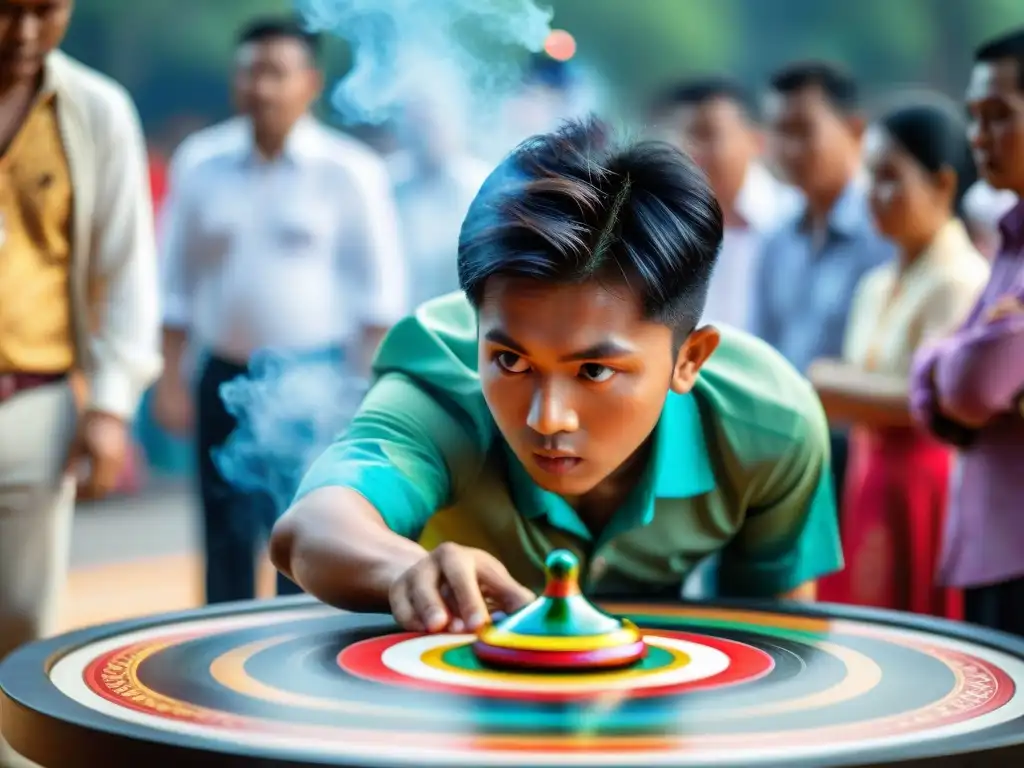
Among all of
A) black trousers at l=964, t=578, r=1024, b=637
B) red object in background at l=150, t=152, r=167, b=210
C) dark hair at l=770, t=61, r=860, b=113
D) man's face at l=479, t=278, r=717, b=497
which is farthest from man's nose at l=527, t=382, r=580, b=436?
red object in background at l=150, t=152, r=167, b=210

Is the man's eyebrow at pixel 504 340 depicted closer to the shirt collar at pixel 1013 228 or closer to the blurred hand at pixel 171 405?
the shirt collar at pixel 1013 228

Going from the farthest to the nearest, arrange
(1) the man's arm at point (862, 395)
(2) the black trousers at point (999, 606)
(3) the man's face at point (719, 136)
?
(3) the man's face at point (719, 136)
(1) the man's arm at point (862, 395)
(2) the black trousers at point (999, 606)

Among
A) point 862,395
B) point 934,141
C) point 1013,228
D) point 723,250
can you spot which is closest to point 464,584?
point 1013,228

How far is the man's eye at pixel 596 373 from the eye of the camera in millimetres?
1533

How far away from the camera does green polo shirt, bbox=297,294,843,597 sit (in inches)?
73.6

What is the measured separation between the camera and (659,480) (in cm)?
190

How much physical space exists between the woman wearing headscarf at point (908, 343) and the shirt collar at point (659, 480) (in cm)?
128

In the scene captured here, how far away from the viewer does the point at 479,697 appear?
55.1 inches

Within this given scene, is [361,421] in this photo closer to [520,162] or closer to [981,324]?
[520,162]

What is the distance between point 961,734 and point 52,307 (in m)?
1.87

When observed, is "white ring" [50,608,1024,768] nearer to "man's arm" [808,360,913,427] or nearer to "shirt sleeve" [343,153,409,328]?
"man's arm" [808,360,913,427]

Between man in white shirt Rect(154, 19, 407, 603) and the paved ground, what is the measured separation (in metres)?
0.57

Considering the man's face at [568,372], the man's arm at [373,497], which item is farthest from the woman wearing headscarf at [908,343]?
the man's face at [568,372]

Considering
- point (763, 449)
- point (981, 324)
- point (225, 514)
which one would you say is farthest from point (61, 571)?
point (981, 324)
